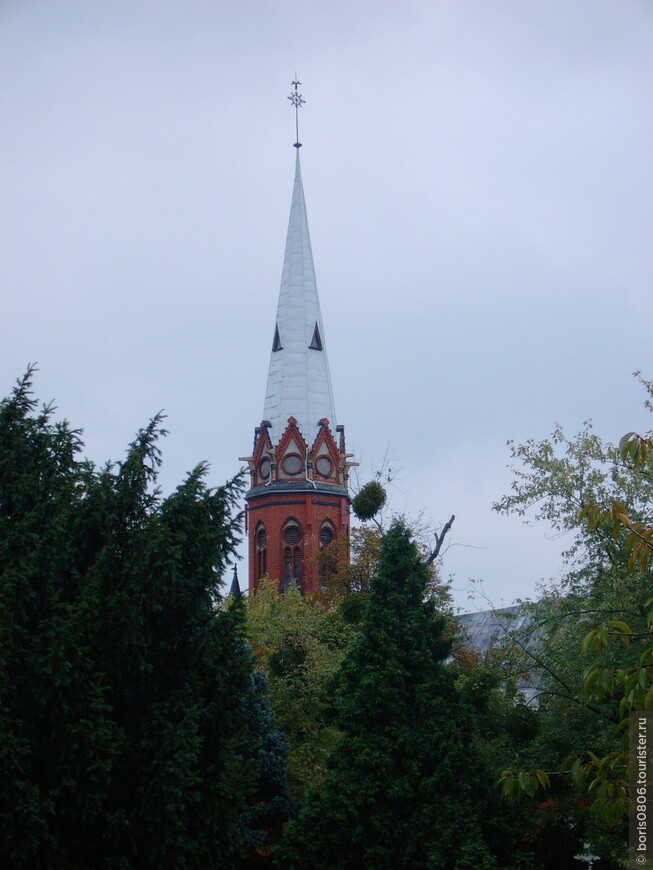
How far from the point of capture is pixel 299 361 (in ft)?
193

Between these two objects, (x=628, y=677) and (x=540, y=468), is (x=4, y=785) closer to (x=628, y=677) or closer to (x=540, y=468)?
(x=628, y=677)

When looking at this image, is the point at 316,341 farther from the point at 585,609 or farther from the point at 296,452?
the point at 585,609

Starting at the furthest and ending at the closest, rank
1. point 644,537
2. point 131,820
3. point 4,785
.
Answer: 1. point 131,820
2. point 4,785
3. point 644,537

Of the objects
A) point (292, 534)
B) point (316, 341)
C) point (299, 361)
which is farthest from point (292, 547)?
point (316, 341)

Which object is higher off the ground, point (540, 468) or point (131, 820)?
point (540, 468)

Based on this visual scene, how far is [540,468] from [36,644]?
10173 millimetres

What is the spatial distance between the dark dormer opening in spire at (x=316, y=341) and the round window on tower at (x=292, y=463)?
556 centimetres

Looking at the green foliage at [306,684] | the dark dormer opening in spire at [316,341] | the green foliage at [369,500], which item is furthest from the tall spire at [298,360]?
the green foliage at [369,500]

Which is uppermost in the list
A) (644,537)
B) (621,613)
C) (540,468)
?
(540,468)

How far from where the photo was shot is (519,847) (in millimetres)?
20031

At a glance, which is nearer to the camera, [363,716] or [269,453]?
[363,716]

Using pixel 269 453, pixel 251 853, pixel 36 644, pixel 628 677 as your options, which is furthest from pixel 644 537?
pixel 269 453

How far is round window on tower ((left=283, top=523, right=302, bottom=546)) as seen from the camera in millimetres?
58781

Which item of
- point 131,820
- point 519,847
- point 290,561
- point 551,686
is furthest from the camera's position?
point 290,561
